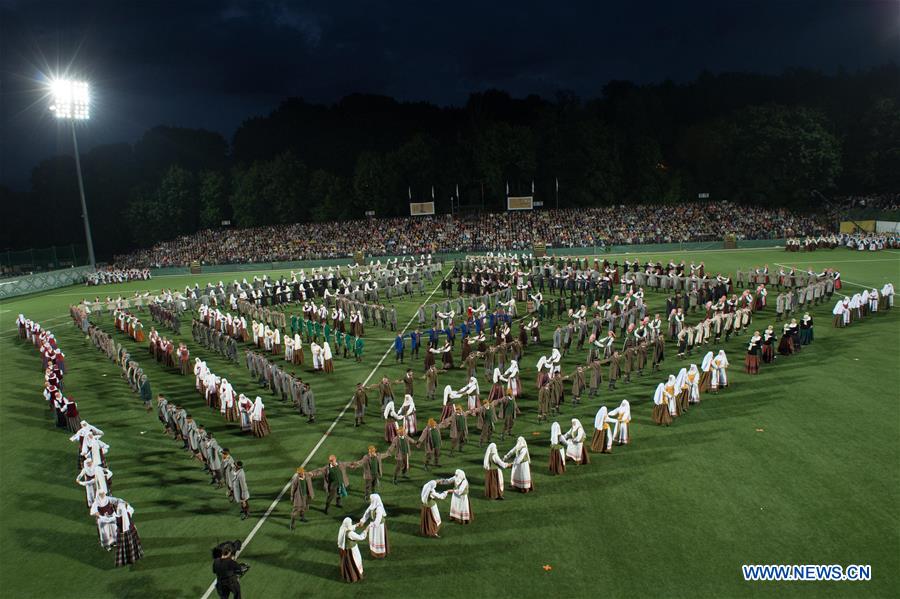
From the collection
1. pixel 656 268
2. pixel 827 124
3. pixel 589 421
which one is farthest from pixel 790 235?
pixel 589 421

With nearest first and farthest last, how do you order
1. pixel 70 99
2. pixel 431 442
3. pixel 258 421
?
pixel 431 442 → pixel 258 421 → pixel 70 99

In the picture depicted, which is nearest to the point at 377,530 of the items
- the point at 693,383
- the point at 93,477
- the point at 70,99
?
the point at 93,477

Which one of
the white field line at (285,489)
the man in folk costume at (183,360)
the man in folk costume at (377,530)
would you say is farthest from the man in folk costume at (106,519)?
the man in folk costume at (183,360)

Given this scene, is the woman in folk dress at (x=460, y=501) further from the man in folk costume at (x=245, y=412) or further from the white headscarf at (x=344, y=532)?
the man in folk costume at (x=245, y=412)

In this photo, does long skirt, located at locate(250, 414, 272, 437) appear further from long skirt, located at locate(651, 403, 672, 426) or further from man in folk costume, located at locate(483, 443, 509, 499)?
long skirt, located at locate(651, 403, 672, 426)

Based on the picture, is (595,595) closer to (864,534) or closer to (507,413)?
Result: (864,534)

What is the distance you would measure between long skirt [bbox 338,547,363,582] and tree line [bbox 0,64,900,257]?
59411mm

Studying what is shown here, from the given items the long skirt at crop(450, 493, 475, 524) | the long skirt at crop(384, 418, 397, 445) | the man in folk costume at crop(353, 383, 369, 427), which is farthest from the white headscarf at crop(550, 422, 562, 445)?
the man in folk costume at crop(353, 383, 369, 427)

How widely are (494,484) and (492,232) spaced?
49461 mm

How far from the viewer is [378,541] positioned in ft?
31.9

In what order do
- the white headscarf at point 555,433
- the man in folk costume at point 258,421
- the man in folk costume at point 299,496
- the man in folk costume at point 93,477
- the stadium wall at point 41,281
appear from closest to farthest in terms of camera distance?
the man in folk costume at point 299,496, the man in folk costume at point 93,477, the white headscarf at point 555,433, the man in folk costume at point 258,421, the stadium wall at point 41,281

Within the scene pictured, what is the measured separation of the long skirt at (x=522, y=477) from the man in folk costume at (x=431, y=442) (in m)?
1.91

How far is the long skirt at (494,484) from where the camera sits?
11.5m

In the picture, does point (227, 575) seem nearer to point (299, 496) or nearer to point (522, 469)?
point (299, 496)
